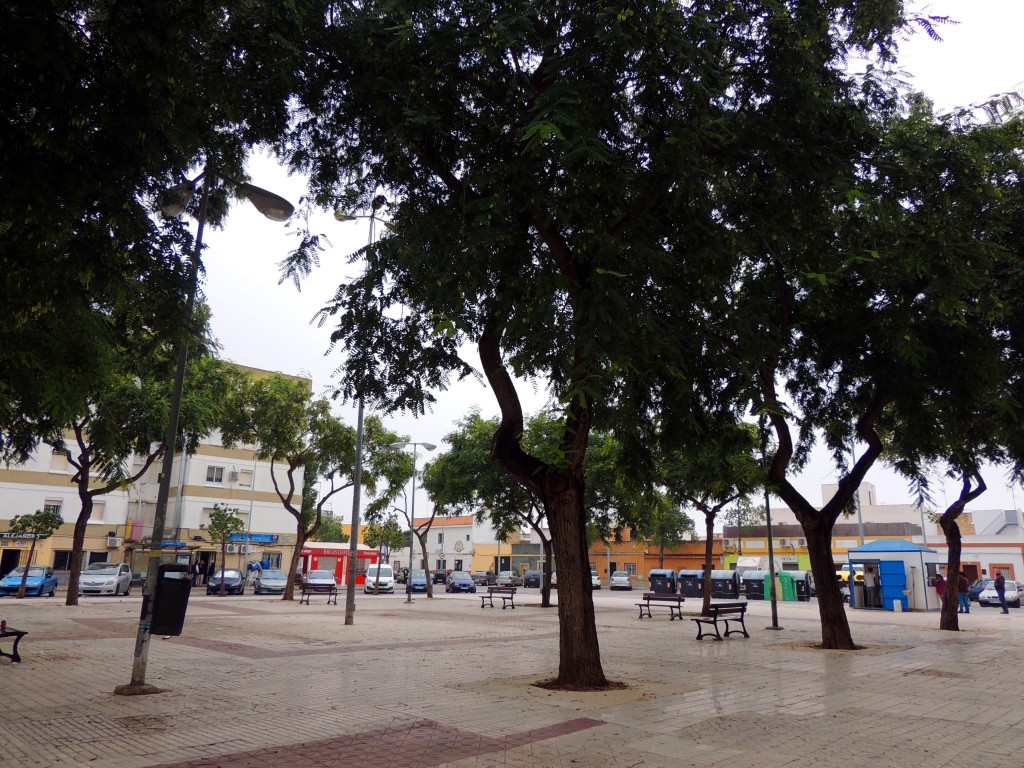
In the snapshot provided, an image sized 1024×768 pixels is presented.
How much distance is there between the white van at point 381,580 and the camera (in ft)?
146

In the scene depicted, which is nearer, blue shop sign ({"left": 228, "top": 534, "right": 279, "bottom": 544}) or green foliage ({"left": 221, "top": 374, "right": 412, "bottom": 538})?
green foliage ({"left": 221, "top": 374, "right": 412, "bottom": 538})

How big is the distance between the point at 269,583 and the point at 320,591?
9.25 ft

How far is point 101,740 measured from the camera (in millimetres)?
6656

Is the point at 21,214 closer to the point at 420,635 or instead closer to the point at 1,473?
the point at 420,635

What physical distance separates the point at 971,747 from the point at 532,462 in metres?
5.98

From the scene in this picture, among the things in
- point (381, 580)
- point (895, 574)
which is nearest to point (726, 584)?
point (895, 574)

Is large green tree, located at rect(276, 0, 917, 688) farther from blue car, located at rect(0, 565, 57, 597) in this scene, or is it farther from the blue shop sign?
the blue shop sign

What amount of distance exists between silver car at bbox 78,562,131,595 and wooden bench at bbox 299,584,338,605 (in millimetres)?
8787

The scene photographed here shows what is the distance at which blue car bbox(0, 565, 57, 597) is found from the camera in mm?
33219

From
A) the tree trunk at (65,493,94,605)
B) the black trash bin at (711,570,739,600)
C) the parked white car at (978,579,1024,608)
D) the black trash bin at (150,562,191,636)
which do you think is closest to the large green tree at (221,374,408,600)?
the tree trunk at (65,493,94,605)

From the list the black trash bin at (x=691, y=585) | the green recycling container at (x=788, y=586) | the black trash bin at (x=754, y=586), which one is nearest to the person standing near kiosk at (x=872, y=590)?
the green recycling container at (x=788, y=586)

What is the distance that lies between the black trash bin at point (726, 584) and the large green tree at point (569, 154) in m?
34.8

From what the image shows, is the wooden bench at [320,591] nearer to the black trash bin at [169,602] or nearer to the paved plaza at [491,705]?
the paved plaza at [491,705]

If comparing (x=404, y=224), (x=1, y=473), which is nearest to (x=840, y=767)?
(x=404, y=224)
